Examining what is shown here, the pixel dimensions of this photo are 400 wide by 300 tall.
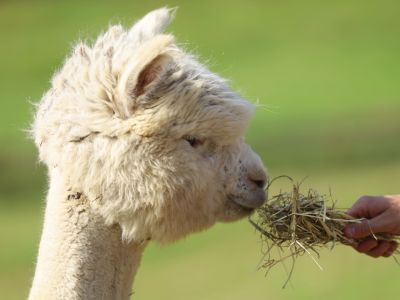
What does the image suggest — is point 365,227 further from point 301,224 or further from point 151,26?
point 151,26

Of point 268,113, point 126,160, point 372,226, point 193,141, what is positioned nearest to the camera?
point 126,160

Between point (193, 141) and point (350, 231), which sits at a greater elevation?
point (193, 141)

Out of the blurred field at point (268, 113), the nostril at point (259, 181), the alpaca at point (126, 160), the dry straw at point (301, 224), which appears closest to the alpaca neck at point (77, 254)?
the alpaca at point (126, 160)

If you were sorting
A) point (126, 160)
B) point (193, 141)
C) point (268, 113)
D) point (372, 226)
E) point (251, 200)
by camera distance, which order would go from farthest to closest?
point (268, 113) < point (372, 226) < point (251, 200) < point (193, 141) < point (126, 160)

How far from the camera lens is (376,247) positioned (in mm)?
3818

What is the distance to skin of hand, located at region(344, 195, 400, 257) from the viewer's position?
12.3 ft

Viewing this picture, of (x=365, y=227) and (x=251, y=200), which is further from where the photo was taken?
(x=365, y=227)

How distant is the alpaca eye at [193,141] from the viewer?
11.1 feet

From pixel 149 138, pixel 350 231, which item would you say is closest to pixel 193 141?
pixel 149 138

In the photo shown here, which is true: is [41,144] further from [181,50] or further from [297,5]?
[297,5]

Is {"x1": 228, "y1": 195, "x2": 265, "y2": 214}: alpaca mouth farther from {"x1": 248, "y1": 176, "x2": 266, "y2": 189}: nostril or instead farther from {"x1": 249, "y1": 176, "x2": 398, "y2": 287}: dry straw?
{"x1": 249, "y1": 176, "x2": 398, "y2": 287}: dry straw

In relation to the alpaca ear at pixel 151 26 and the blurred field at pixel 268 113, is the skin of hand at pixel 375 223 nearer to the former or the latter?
the blurred field at pixel 268 113

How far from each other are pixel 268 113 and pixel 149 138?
16.6 meters

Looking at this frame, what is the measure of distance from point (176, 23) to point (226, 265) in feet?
46.1
